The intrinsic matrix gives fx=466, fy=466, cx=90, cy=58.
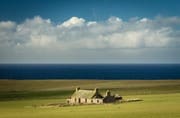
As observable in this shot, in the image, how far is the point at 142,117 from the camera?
49.9 m

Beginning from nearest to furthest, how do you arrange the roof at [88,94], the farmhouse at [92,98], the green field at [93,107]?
the green field at [93,107]
the farmhouse at [92,98]
the roof at [88,94]

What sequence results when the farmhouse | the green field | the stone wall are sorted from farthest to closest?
the farmhouse < the stone wall < the green field

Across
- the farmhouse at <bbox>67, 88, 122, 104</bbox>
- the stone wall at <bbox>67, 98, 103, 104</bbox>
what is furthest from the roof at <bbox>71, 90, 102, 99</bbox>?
the stone wall at <bbox>67, 98, 103, 104</bbox>

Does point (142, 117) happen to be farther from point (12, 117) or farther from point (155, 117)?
point (12, 117)

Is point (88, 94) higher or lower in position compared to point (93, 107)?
higher

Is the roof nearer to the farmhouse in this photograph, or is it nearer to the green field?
the farmhouse

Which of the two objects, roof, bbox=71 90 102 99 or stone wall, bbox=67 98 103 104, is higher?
→ roof, bbox=71 90 102 99


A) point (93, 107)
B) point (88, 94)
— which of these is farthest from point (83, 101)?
point (93, 107)

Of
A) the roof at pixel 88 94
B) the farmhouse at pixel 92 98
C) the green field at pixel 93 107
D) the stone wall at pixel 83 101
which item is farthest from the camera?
the roof at pixel 88 94

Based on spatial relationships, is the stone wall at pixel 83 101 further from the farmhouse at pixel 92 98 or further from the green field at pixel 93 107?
the green field at pixel 93 107

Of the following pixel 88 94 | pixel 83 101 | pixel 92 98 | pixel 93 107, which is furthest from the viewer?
pixel 88 94

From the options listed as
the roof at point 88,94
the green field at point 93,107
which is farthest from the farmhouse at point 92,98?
the green field at point 93,107

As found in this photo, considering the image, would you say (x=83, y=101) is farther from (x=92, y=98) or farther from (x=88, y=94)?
(x=92, y=98)

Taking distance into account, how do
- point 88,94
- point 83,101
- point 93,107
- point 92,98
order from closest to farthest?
point 93,107
point 92,98
point 83,101
point 88,94
